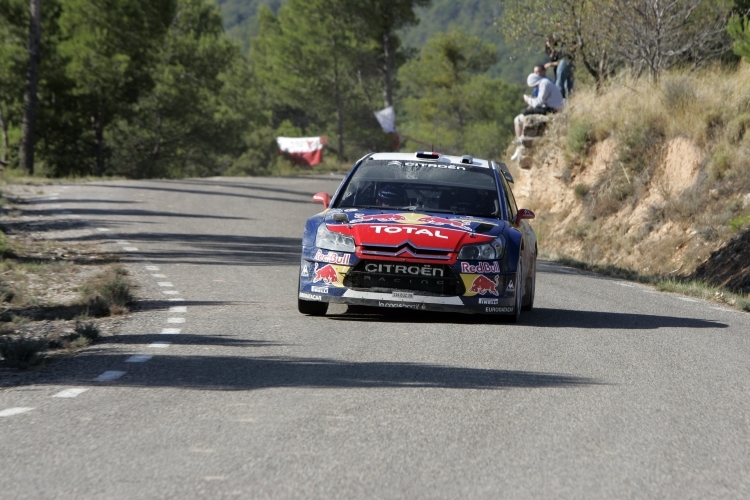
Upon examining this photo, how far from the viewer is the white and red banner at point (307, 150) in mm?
69875

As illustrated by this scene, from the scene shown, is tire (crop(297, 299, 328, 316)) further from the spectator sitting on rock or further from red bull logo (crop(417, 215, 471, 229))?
the spectator sitting on rock

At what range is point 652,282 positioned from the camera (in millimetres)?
17266

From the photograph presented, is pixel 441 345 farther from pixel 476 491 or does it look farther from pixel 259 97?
pixel 259 97

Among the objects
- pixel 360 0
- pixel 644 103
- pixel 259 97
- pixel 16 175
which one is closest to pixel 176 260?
pixel 644 103

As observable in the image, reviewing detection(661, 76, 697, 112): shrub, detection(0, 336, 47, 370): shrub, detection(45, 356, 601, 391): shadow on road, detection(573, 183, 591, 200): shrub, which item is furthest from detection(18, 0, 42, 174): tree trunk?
detection(45, 356, 601, 391): shadow on road

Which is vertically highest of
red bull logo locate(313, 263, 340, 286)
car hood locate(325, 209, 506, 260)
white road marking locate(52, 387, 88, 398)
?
car hood locate(325, 209, 506, 260)

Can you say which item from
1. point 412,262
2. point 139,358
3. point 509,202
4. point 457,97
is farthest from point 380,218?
point 457,97

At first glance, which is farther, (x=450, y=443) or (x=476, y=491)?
(x=450, y=443)

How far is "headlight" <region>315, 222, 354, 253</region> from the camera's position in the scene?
11008 mm

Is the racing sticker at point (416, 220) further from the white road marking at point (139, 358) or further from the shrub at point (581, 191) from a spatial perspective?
the shrub at point (581, 191)

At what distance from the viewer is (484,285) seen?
10992mm

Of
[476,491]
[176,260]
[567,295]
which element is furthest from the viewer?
[176,260]

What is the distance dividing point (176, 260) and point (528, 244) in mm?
6277

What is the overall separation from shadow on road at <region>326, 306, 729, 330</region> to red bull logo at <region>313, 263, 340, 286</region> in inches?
23.9
